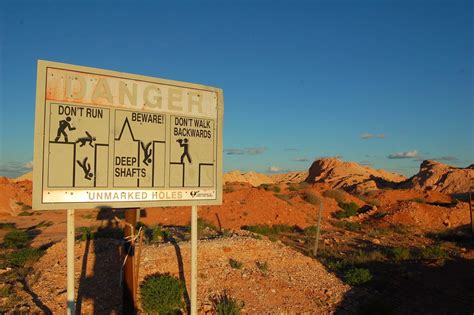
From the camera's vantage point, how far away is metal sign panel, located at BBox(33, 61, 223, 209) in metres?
4.50

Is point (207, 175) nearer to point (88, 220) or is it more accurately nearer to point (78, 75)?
point (78, 75)

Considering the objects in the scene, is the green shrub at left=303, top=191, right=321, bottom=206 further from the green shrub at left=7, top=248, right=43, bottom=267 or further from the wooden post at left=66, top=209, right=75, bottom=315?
the wooden post at left=66, top=209, right=75, bottom=315

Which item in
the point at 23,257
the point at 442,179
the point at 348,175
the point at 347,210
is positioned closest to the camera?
the point at 23,257

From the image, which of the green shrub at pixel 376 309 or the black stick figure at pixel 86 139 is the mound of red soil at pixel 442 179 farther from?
the black stick figure at pixel 86 139

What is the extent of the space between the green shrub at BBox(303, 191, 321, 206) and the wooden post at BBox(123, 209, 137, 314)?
80.2 ft

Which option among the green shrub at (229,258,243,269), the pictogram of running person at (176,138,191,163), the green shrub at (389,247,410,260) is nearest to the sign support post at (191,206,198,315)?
the pictogram of running person at (176,138,191,163)

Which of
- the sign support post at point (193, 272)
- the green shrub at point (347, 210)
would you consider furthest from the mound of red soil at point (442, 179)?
the sign support post at point (193, 272)

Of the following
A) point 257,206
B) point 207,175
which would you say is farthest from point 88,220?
point 207,175

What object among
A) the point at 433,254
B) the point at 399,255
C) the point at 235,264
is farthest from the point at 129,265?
the point at 433,254

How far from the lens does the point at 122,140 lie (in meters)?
4.89

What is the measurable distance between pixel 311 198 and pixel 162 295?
24006 millimetres

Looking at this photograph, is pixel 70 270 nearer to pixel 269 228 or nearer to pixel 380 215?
pixel 269 228

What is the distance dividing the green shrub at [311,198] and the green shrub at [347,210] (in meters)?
1.80

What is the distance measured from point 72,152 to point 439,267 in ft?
37.7
